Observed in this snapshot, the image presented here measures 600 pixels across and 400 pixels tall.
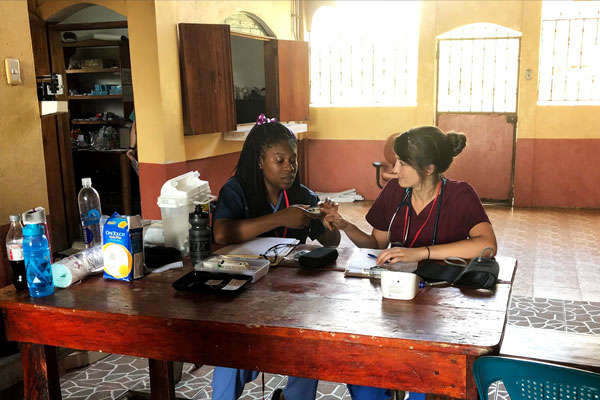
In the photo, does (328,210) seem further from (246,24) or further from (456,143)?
(246,24)

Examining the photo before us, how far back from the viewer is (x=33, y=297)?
1.76 meters

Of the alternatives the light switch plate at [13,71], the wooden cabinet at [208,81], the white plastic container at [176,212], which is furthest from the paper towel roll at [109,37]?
the white plastic container at [176,212]

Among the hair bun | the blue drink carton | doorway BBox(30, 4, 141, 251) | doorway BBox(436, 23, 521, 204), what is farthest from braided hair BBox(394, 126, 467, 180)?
doorway BBox(436, 23, 521, 204)

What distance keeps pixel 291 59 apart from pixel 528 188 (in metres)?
3.38

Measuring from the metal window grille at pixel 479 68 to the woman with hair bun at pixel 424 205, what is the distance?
5.23 metres

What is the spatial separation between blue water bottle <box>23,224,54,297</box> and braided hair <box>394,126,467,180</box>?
55.3 inches

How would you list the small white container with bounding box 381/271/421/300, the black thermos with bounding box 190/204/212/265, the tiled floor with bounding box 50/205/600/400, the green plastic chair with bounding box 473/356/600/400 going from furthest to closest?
the tiled floor with bounding box 50/205/600/400 → the black thermos with bounding box 190/204/212/265 → the small white container with bounding box 381/271/421/300 → the green plastic chair with bounding box 473/356/600/400

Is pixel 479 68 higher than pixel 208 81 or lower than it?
higher

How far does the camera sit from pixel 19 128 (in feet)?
8.81

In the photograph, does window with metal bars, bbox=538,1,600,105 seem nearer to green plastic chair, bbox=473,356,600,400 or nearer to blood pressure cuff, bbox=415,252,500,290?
blood pressure cuff, bbox=415,252,500,290

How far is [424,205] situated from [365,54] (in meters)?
5.79

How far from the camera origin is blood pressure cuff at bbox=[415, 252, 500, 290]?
175 cm

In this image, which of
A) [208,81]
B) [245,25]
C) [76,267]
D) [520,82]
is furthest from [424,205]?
[520,82]

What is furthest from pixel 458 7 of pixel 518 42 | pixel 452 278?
pixel 452 278
